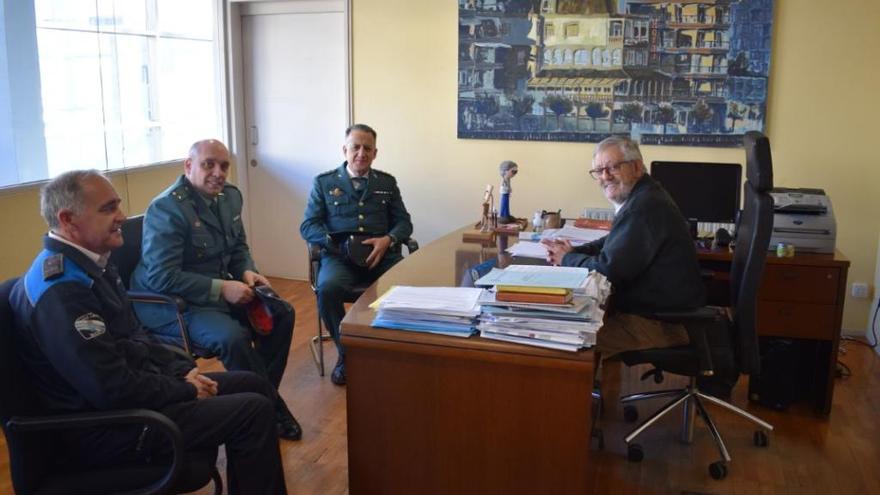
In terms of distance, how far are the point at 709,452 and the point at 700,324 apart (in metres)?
0.62

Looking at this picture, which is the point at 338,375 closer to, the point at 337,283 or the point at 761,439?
the point at 337,283

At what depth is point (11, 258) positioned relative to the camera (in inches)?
141

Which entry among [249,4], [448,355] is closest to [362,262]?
[448,355]

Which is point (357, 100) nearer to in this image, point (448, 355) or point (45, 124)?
point (45, 124)

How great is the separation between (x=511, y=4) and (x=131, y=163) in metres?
2.50

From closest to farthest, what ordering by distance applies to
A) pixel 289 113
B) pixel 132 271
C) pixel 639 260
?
pixel 639 260
pixel 132 271
pixel 289 113

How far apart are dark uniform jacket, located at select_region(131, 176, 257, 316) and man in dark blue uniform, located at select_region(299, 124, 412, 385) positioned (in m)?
0.72

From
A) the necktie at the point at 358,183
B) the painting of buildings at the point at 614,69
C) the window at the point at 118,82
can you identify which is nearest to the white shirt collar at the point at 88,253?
the necktie at the point at 358,183

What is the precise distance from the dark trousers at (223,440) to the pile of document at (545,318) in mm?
650

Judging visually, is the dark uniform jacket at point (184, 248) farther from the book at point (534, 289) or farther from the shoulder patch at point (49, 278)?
the book at point (534, 289)

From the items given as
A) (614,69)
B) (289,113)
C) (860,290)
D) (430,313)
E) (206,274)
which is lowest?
(860,290)

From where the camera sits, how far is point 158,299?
2627 mm

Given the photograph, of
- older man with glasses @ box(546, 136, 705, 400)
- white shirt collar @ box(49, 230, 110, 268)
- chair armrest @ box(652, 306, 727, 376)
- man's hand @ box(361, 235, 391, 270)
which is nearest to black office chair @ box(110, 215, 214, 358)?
white shirt collar @ box(49, 230, 110, 268)

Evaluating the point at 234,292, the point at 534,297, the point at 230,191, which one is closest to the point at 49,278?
the point at 234,292
